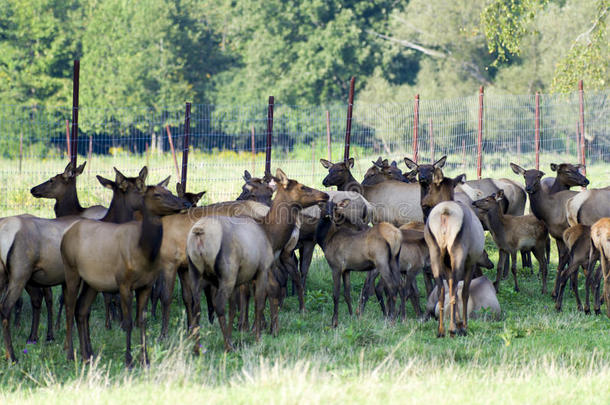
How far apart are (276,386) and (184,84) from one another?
44.9m

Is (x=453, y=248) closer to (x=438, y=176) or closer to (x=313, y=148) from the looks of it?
(x=438, y=176)

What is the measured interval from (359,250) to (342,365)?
10.3ft

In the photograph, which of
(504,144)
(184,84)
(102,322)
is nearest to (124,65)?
(184,84)

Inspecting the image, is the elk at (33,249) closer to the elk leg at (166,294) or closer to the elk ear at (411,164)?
the elk leg at (166,294)

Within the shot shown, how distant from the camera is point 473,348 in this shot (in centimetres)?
920

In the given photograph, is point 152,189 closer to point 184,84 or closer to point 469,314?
point 469,314

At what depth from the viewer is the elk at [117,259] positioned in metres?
8.74

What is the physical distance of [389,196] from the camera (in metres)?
14.8

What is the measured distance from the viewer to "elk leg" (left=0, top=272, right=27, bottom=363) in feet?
29.1

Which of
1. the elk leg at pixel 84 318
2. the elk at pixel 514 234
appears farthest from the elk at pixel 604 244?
the elk leg at pixel 84 318

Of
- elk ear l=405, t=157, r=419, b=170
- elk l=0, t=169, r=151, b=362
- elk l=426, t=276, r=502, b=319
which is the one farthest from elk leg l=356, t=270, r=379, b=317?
elk l=0, t=169, r=151, b=362

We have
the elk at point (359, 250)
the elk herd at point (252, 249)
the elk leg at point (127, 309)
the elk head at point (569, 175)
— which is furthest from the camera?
the elk head at point (569, 175)

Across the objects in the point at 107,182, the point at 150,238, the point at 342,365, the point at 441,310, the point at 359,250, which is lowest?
the point at 342,365

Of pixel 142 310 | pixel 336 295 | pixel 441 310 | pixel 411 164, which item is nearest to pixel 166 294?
pixel 142 310
